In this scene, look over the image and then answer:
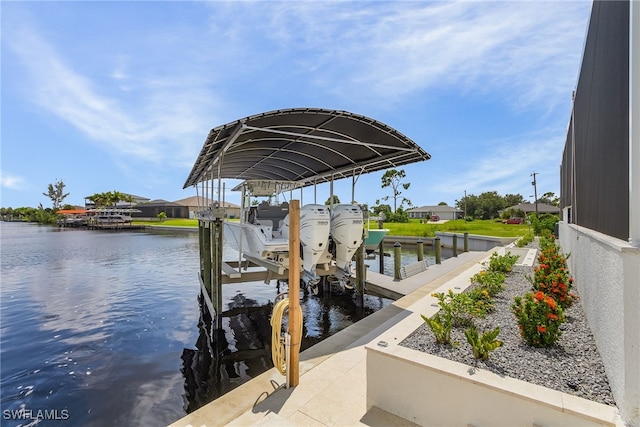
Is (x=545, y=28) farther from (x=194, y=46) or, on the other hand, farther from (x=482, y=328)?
(x=194, y=46)

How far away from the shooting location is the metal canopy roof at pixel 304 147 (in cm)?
576

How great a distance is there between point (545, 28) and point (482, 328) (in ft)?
Answer: 15.3

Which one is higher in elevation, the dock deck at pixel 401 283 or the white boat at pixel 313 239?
the white boat at pixel 313 239

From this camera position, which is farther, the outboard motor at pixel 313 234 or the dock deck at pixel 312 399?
the outboard motor at pixel 313 234

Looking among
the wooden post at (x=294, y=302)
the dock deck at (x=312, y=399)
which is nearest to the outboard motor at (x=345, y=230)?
the dock deck at (x=312, y=399)

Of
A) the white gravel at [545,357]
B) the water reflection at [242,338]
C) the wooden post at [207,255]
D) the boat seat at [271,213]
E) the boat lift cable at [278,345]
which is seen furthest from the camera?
the wooden post at [207,255]

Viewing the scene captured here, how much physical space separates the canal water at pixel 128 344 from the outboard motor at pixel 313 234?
1.87 meters

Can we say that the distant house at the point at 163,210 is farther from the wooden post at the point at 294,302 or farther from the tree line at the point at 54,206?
the wooden post at the point at 294,302

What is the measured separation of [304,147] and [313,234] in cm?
285

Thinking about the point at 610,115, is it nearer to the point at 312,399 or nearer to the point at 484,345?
the point at 484,345

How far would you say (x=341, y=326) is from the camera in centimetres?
784

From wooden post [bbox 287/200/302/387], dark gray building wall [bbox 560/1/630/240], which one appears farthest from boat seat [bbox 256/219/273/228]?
dark gray building wall [bbox 560/1/630/240]

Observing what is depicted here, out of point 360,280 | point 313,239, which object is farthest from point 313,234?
point 360,280

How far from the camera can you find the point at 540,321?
131 inches
